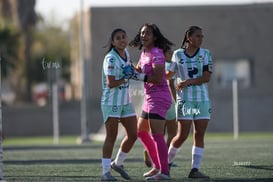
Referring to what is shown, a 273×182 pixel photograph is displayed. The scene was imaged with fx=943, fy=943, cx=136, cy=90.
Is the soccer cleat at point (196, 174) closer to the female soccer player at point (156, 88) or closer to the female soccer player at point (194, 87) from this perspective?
the female soccer player at point (194, 87)

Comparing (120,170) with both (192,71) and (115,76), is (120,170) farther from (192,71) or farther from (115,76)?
(192,71)

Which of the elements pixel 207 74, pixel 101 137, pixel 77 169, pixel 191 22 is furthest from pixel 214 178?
pixel 191 22

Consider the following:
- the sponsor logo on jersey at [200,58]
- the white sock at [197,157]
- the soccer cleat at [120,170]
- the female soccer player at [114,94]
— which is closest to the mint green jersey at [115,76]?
the female soccer player at [114,94]

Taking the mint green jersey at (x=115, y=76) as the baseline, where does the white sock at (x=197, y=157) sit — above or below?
below

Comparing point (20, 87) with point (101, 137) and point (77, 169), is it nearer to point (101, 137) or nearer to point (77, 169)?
point (101, 137)

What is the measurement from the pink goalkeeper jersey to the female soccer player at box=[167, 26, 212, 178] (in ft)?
1.28

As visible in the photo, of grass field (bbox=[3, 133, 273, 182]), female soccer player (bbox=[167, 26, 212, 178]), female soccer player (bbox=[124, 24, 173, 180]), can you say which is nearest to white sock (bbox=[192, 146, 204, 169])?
female soccer player (bbox=[167, 26, 212, 178])

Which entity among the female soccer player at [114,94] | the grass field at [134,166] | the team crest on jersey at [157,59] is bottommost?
the grass field at [134,166]

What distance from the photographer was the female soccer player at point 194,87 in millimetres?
12062

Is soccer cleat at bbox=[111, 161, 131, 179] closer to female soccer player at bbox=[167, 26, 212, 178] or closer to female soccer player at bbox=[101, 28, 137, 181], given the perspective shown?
female soccer player at bbox=[101, 28, 137, 181]

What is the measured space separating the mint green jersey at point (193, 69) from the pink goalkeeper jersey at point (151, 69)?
0.41m

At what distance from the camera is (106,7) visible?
4356 cm

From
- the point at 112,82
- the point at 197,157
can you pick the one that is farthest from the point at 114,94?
the point at 197,157

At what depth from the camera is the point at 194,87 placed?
39.8 ft
